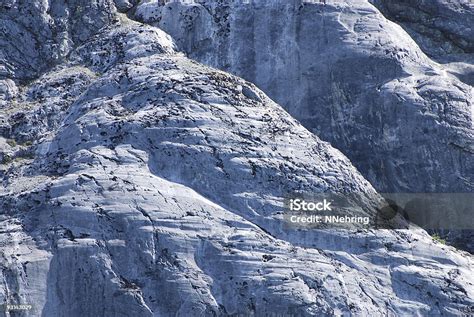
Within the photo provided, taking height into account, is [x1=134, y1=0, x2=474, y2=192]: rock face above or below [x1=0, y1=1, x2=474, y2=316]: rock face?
above

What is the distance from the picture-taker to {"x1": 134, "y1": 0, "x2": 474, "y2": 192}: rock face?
82.2ft

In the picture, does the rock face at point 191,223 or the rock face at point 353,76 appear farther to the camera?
the rock face at point 353,76

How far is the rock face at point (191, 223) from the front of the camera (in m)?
20.5

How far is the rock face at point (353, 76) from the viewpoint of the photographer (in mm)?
25062

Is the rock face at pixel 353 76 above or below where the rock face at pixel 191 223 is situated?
above

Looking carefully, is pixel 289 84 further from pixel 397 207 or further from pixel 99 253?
pixel 99 253

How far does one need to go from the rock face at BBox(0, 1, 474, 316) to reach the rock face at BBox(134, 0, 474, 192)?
2.43 metres

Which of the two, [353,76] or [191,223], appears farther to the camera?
[353,76]

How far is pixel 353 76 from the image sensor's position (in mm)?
26109

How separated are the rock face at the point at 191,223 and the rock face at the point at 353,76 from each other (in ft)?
7.99

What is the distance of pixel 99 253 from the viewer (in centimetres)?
2075

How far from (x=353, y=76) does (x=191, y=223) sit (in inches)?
316

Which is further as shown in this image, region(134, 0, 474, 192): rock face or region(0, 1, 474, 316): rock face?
region(134, 0, 474, 192): rock face

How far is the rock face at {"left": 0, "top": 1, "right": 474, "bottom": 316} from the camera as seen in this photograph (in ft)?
67.2
